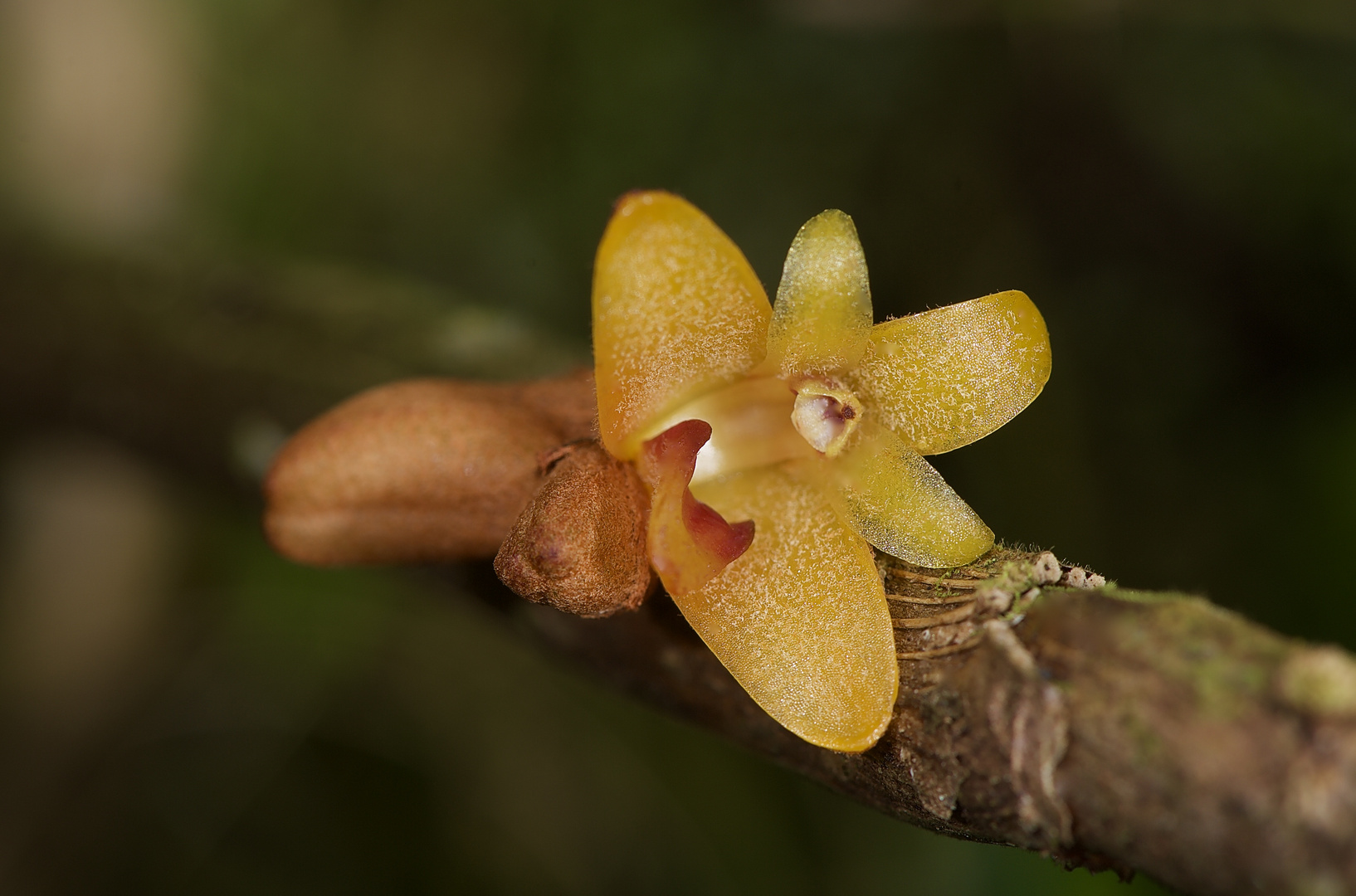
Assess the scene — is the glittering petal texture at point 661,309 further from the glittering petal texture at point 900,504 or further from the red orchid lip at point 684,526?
the glittering petal texture at point 900,504

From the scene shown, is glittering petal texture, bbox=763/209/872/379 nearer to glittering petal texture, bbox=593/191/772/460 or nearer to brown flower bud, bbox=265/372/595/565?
glittering petal texture, bbox=593/191/772/460

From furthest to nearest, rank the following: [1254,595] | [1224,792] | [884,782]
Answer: [1254,595] < [884,782] < [1224,792]

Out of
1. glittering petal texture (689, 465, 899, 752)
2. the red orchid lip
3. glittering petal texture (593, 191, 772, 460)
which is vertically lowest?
glittering petal texture (689, 465, 899, 752)

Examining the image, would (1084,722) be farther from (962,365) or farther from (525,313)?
(525,313)

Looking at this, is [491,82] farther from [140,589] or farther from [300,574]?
[140,589]

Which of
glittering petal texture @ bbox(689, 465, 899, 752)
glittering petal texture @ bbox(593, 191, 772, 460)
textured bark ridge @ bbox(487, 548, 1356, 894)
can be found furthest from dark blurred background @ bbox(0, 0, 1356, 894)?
textured bark ridge @ bbox(487, 548, 1356, 894)

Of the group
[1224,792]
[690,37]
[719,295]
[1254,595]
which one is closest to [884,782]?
[1224,792]

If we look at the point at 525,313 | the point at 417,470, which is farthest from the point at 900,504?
the point at 525,313
